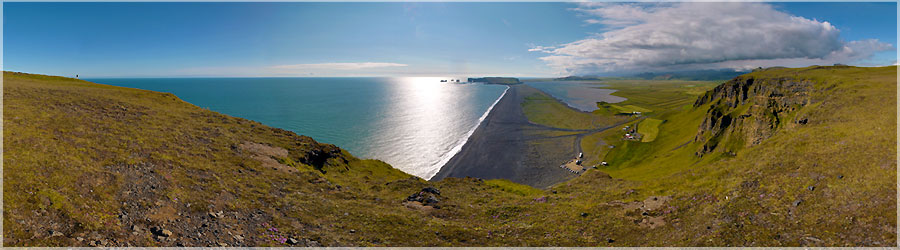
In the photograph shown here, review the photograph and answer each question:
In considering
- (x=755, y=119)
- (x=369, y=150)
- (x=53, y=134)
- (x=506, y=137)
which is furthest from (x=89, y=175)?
(x=506, y=137)

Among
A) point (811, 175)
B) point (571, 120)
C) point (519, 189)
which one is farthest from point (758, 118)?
point (571, 120)

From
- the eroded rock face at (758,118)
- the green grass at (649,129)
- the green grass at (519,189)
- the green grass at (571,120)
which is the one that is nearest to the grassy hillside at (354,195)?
the green grass at (519,189)

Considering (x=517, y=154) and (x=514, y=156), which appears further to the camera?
(x=517, y=154)

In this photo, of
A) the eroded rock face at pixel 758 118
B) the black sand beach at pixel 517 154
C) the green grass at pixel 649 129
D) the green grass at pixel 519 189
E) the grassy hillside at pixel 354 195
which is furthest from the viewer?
the green grass at pixel 649 129

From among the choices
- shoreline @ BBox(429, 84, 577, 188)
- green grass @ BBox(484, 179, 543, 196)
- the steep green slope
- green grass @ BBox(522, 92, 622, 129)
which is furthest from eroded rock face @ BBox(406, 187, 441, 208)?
green grass @ BBox(522, 92, 622, 129)

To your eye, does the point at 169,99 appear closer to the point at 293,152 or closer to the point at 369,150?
the point at 293,152

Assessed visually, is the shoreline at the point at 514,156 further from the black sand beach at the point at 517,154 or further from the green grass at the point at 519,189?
the green grass at the point at 519,189

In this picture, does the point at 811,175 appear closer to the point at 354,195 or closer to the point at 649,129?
the point at 354,195
